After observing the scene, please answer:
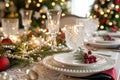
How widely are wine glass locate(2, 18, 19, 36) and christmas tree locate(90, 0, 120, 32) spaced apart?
7.38 ft

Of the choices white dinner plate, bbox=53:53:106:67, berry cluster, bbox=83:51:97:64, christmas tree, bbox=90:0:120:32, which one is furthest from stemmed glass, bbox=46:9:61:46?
christmas tree, bbox=90:0:120:32

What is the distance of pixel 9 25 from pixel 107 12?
8.04 feet

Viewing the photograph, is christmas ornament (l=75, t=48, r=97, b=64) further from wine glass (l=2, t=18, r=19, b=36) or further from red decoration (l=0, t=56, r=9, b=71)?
wine glass (l=2, t=18, r=19, b=36)

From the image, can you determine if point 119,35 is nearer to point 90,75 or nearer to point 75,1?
point 90,75

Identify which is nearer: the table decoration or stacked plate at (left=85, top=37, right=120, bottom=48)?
the table decoration


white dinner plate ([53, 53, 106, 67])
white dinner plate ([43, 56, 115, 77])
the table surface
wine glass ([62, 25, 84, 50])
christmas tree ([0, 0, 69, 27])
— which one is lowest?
the table surface

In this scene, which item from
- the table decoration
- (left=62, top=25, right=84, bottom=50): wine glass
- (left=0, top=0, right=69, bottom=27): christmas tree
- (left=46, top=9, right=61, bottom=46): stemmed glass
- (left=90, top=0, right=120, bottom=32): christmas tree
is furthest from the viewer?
(left=90, top=0, right=120, bottom=32): christmas tree

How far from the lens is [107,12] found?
12.1 feet

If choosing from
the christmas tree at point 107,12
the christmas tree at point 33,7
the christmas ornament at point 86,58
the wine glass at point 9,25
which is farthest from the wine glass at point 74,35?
the christmas tree at point 107,12

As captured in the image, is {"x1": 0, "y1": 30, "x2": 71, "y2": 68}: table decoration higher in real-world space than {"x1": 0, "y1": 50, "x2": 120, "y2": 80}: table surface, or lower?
higher

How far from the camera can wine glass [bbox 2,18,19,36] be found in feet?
4.82

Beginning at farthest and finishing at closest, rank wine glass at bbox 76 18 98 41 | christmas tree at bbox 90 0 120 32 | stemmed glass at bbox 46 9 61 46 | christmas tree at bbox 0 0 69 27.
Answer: christmas tree at bbox 90 0 120 32 < christmas tree at bbox 0 0 69 27 < wine glass at bbox 76 18 98 41 < stemmed glass at bbox 46 9 61 46

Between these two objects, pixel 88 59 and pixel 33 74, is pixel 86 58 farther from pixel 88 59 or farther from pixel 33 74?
pixel 33 74

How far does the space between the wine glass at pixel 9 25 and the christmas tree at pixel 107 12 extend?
7.38 ft
